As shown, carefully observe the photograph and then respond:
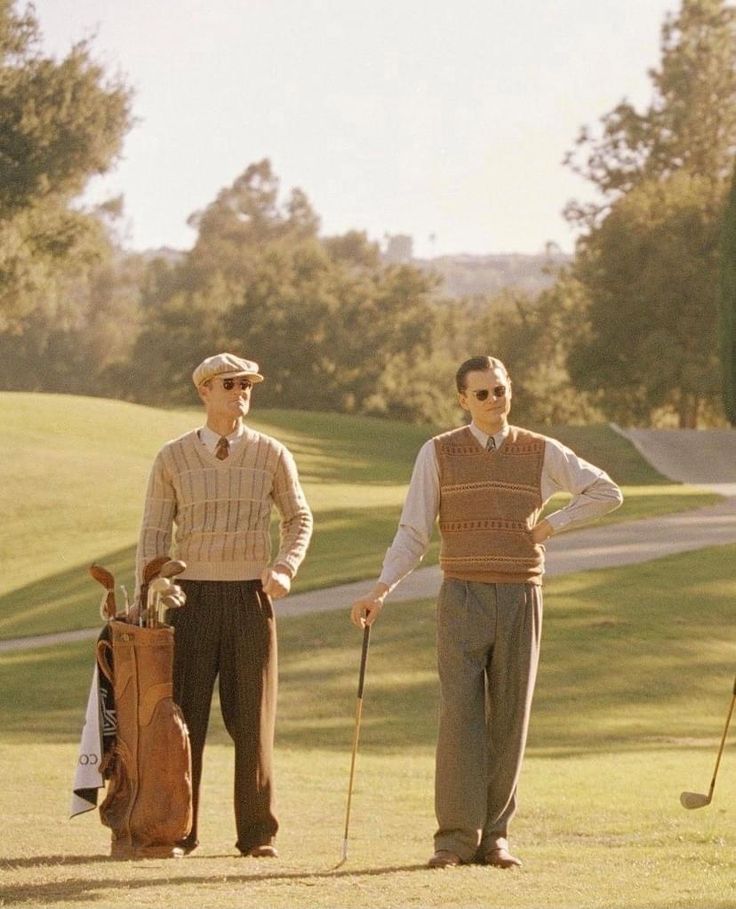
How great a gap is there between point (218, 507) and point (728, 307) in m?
41.0

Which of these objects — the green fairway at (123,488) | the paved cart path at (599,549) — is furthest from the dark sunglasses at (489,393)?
the green fairway at (123,488)

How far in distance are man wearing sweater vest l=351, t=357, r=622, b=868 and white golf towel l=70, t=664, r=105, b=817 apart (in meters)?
1.05

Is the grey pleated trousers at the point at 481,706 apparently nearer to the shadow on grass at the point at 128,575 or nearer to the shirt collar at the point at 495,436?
the shirt collar at the point at 495,436

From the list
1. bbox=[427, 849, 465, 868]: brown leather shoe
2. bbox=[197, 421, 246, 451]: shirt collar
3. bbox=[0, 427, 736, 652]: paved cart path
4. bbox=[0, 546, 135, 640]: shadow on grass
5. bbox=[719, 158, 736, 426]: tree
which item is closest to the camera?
bbox=[427, 849, 465, 868]: brown leather shoe

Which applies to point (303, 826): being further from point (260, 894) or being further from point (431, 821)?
point (260, 894)

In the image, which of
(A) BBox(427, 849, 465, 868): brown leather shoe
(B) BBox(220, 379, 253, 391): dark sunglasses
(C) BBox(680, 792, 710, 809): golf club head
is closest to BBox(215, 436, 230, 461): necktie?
(B) BBox(220, 379, 253, 391): dark sunglasses

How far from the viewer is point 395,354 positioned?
7262cm

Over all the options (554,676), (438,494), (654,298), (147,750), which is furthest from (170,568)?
(654,298)

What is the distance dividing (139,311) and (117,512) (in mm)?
65874

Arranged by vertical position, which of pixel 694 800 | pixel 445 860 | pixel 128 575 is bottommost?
pixel 128 575

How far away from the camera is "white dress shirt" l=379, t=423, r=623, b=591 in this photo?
23.1 feet

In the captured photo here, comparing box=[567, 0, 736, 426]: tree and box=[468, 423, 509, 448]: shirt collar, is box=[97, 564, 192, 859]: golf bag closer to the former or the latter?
box=[468, 423, 509, 448]: shirt collar

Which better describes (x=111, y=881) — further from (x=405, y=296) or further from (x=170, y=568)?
(x=405, y=296)

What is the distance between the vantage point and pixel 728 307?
47.0 meters
